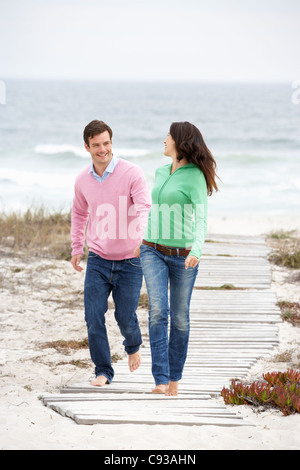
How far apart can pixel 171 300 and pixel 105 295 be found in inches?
23.6

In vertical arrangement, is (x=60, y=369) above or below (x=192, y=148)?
below

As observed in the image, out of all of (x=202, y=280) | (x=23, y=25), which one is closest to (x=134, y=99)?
(x=23, y=25)

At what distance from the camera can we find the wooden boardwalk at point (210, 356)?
12.9ft

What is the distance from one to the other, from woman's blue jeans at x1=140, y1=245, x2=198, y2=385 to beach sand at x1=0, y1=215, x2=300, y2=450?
23.1 inches

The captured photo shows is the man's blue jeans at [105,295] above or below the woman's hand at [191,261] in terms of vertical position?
below

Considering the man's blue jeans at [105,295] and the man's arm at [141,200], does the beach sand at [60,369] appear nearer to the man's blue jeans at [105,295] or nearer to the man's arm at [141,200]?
the man's blue jeans at [105,295]

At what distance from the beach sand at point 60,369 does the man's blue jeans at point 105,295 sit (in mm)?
522

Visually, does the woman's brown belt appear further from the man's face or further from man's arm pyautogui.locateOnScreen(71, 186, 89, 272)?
man's arm pyautogui.locateOnScreen(71, 186, 89, 272)

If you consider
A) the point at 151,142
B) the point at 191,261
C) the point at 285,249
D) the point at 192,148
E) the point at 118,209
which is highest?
the point at 151,142

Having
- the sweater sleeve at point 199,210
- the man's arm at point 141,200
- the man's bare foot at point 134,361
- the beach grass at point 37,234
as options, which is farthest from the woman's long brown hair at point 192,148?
the beach grass at point 37,234

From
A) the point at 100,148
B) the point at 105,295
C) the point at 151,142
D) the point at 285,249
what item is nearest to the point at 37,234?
the point at 285,249

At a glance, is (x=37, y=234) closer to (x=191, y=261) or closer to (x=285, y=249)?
(x=285, y=249)

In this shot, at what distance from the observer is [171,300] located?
14.6ft

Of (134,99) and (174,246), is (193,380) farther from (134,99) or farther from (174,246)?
(134,99)
